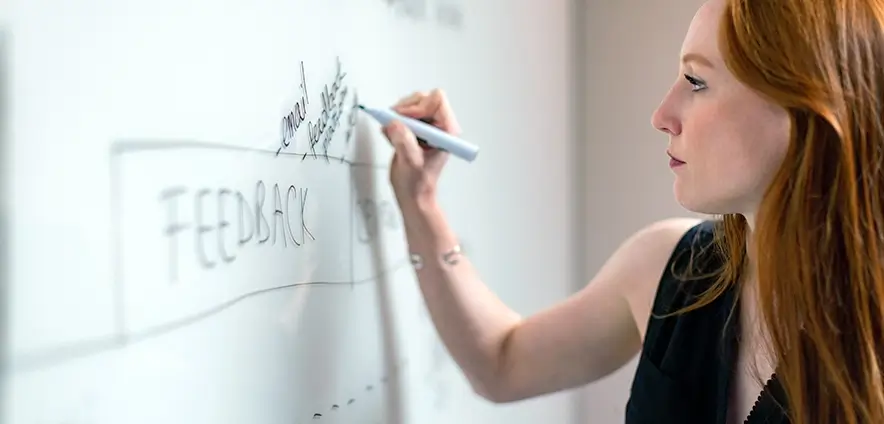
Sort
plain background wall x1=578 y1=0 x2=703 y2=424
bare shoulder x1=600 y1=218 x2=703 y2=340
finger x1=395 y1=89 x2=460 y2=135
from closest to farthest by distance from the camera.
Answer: finger x1=395 y1=89 x2=460 y2=135
bare shoulder x1=600 y1=218 x2=703 y2=340
plain background wall x1=578 y1=0 x2=703 y2=424

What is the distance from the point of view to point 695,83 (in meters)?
0.56

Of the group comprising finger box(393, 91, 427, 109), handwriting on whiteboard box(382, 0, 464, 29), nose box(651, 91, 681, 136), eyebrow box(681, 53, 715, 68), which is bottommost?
nose box(651, 91, 681, 136)

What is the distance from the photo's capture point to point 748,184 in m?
0.54

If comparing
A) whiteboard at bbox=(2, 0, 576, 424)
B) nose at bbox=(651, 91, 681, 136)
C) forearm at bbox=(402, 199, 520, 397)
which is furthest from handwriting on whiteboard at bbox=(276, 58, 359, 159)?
nose at bbox=(651, 91, 681, 136)

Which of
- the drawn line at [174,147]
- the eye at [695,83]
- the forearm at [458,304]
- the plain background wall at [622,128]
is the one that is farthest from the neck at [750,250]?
the plain background wall at [622,128]

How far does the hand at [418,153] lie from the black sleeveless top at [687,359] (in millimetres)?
220

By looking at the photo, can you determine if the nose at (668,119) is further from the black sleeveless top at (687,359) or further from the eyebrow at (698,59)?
the black sleeveless top at (687,359)

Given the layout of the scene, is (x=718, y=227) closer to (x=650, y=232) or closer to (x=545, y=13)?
(x=650, y=232)

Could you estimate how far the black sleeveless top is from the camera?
650 mm

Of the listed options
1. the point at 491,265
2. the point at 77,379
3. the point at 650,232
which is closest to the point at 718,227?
the point at 650,232

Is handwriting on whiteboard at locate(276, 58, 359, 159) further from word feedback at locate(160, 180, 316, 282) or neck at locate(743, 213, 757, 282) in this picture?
neck at locate(743, 213, 757, 282)

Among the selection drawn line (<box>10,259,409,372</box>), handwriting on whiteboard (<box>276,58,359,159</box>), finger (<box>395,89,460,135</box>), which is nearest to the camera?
drawn line (<box>10,259,409,372</box>)

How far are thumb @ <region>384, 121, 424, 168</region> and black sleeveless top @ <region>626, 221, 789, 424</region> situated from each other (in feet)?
0.81

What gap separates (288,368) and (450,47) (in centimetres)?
32
